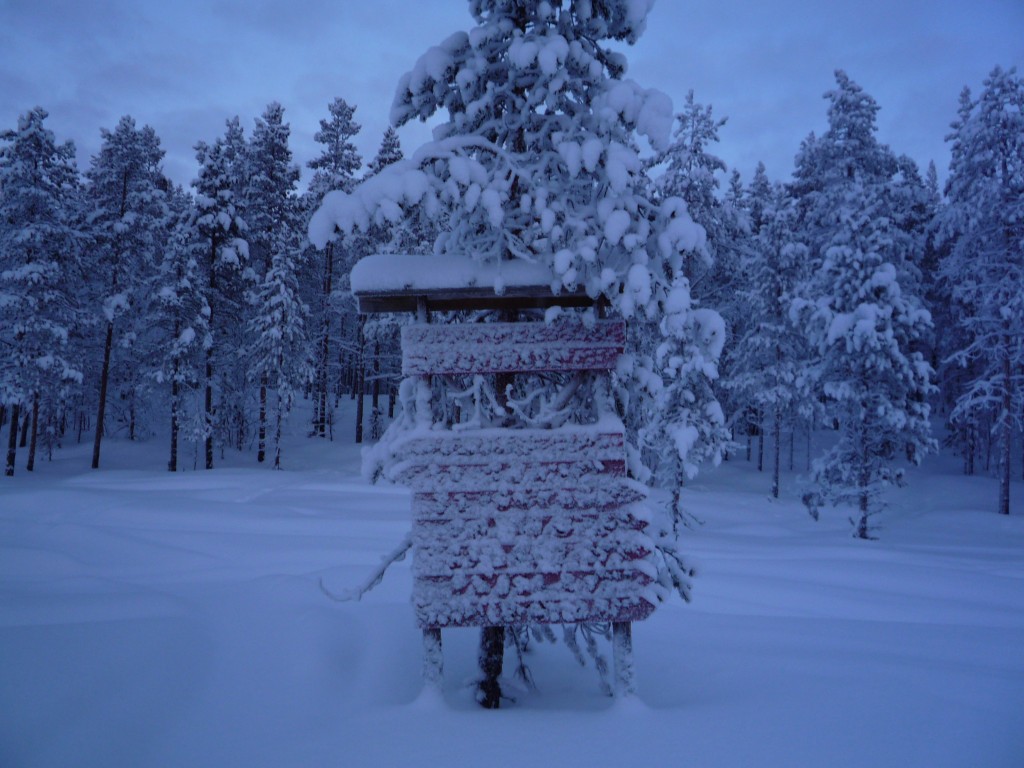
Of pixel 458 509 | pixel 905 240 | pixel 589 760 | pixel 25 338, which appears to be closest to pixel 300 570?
pixel 458 509

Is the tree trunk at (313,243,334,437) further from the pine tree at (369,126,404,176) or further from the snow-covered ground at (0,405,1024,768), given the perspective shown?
the snow-covered ground at (0,405,1024,768)

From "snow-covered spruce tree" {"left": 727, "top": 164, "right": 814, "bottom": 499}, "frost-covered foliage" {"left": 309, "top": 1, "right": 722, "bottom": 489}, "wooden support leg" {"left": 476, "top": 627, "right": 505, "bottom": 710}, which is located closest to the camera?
"frost-covered foliage" {"left": 309, "top": 1, "right": 722, "bottom": 489}

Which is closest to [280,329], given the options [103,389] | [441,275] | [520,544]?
[103,389]

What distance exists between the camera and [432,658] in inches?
183

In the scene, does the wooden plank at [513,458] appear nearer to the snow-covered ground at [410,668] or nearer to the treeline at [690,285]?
the snow-covered ground at [410,668]

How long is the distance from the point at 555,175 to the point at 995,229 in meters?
24.3

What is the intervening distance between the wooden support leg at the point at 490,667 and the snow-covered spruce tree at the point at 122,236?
85.5 ft

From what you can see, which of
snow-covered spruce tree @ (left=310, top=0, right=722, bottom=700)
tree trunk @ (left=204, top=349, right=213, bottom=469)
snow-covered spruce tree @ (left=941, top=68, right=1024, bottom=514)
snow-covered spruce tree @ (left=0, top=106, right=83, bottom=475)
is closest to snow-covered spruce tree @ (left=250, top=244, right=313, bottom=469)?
tree trunk @ (left=204, top=349, right=213, bottom=469)

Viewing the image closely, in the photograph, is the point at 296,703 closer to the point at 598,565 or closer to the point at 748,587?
the point at 598,565

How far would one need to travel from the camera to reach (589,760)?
12.5ft

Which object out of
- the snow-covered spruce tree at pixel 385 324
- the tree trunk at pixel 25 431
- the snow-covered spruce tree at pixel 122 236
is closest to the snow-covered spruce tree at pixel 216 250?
the snow-covered spruce tree at pixel 122 236

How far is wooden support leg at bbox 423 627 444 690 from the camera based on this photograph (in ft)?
15.2

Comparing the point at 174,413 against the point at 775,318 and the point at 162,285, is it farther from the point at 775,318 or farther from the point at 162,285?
the point at 775,318

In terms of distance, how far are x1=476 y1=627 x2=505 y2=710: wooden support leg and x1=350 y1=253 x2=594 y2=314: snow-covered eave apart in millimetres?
3001
